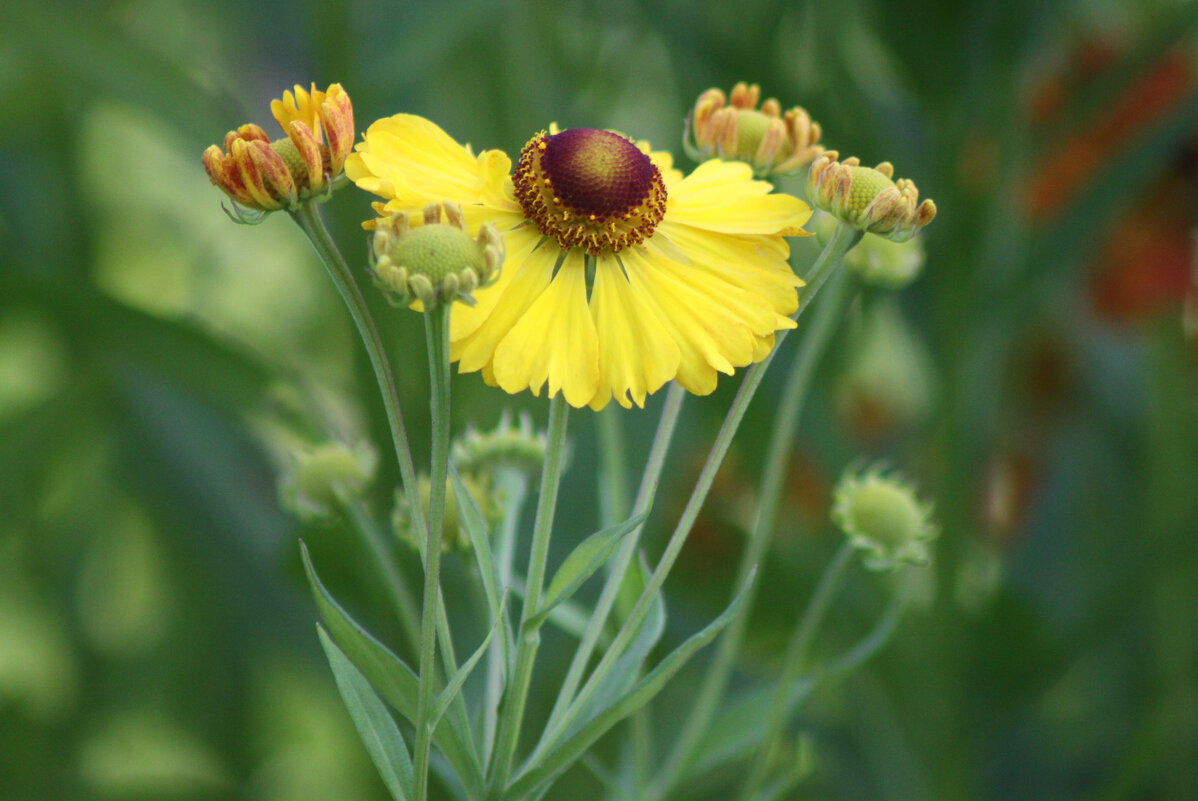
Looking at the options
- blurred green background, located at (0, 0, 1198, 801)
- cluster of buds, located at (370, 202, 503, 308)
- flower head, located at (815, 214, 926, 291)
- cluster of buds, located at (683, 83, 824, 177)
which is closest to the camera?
cluster of buds, located at (370, 202, 503, 308)

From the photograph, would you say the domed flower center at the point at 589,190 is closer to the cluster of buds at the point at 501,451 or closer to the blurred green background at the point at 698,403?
the cluster of buds at the point at 501,451

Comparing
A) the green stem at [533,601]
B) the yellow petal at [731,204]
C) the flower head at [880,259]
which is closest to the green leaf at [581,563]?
the green stem at [533,601]

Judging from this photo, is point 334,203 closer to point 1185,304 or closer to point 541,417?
point 541,417

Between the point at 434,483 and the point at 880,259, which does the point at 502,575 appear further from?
the point at 880,259

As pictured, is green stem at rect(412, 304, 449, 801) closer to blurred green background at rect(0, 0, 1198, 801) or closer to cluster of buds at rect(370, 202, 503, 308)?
cluster of buds at rect(370, 202, 503, 308)

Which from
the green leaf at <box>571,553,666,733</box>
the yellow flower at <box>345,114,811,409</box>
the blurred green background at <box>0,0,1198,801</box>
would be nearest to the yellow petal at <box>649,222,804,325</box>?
the yellow flower at <box>345,114,811,409</box>

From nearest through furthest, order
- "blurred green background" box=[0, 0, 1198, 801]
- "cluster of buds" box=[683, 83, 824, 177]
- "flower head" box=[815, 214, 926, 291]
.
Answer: "cluster of buds" box=[683, 83, 824, 177] → "flower head" box=[815, 214, 926, 291] → "blurred green background" box=[0, 0, 1198, 801]
